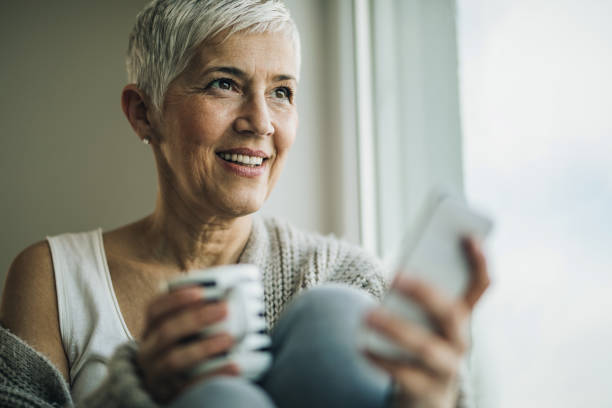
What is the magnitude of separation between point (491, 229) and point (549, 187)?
1.68 feet

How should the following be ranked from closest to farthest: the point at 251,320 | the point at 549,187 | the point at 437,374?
the point at 437,374 < the point at 251,320 < the point at 549,187

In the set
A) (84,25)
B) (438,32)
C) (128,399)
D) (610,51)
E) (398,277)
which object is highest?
(84,25)

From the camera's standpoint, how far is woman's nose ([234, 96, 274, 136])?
1.02 m

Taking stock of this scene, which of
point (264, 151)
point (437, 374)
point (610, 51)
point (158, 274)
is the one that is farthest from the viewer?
point (158, 274)

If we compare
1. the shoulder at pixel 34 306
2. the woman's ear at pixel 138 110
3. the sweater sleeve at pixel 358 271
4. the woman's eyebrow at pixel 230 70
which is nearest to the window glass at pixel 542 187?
the sweater sleeve at pixel 358 271

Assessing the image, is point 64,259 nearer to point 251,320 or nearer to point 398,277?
point 251,320

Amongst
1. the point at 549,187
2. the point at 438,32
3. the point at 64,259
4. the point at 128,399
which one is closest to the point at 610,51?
the point at 549,187

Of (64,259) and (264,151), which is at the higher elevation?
(264,151)

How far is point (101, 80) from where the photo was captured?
1650 mm

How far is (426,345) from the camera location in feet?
1.60

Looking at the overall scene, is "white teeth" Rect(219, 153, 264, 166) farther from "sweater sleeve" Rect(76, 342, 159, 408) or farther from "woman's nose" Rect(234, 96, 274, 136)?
"sweater sleeve" Rect(76, 342, 159, 408)

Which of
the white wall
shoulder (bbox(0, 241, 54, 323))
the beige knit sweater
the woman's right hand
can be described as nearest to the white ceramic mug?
the woman's right hand

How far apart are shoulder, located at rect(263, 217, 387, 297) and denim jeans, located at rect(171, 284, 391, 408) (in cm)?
33

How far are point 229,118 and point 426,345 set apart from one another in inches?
26.6
